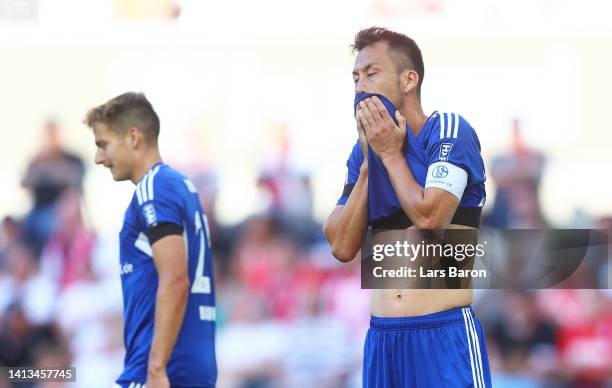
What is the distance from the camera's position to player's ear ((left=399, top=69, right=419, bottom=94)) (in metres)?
4.52

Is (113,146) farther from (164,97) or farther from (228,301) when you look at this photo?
(164,97)

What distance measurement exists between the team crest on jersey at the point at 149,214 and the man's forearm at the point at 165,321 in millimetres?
286

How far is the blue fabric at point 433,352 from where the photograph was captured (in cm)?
427

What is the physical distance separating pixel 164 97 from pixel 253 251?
79.4 inches

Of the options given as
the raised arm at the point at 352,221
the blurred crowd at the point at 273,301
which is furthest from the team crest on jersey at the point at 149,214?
the blurred crowd at the point at 273,301

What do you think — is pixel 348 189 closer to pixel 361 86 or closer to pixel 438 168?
pixel 361 86

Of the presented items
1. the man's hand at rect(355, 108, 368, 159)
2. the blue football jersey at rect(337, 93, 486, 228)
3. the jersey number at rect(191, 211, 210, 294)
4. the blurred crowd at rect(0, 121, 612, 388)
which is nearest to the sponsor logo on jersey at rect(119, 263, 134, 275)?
the jersey number at rect(191, 211, 210, 294)

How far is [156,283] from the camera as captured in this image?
205 inches

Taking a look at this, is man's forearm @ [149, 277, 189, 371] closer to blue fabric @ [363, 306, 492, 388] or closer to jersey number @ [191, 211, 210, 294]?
jersey number @ [191, 211, 210, 294]

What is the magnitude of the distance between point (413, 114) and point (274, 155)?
233 inches

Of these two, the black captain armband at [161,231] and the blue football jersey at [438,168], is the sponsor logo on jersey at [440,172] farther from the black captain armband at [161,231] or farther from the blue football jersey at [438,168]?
the black captain armband at [161,231]

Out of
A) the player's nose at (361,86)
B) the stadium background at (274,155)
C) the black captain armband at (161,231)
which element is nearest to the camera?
the player's nose at (361,86)

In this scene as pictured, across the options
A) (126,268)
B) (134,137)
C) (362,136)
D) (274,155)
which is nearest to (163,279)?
(126,268)

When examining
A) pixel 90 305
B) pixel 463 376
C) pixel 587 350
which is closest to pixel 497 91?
pixel 587 350
